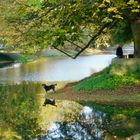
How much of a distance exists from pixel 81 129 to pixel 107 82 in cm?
1067

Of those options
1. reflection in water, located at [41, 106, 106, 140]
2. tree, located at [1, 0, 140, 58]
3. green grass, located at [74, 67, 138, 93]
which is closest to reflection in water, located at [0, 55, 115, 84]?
green grass, located at [74, 67, 138, 93]

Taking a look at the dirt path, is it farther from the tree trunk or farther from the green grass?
the tree trunk

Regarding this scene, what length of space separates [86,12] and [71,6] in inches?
92.4

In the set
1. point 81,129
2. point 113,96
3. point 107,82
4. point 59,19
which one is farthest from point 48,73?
point 81,129

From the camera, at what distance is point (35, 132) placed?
20250 mm

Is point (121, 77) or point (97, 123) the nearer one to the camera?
point (97, 123)

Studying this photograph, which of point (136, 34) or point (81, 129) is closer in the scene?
point (81, 129)

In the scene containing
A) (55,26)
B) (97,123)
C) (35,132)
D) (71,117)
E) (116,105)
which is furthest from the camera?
(55,26)

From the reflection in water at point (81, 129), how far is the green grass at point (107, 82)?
241 inches

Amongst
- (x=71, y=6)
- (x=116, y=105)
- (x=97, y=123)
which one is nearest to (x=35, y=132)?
(x=97, y=123)

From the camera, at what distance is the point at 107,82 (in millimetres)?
31078

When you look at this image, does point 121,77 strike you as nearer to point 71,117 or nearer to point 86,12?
point 86,12

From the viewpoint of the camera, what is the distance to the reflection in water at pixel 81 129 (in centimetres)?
1906

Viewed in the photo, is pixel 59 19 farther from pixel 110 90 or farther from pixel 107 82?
pixel 110 90
